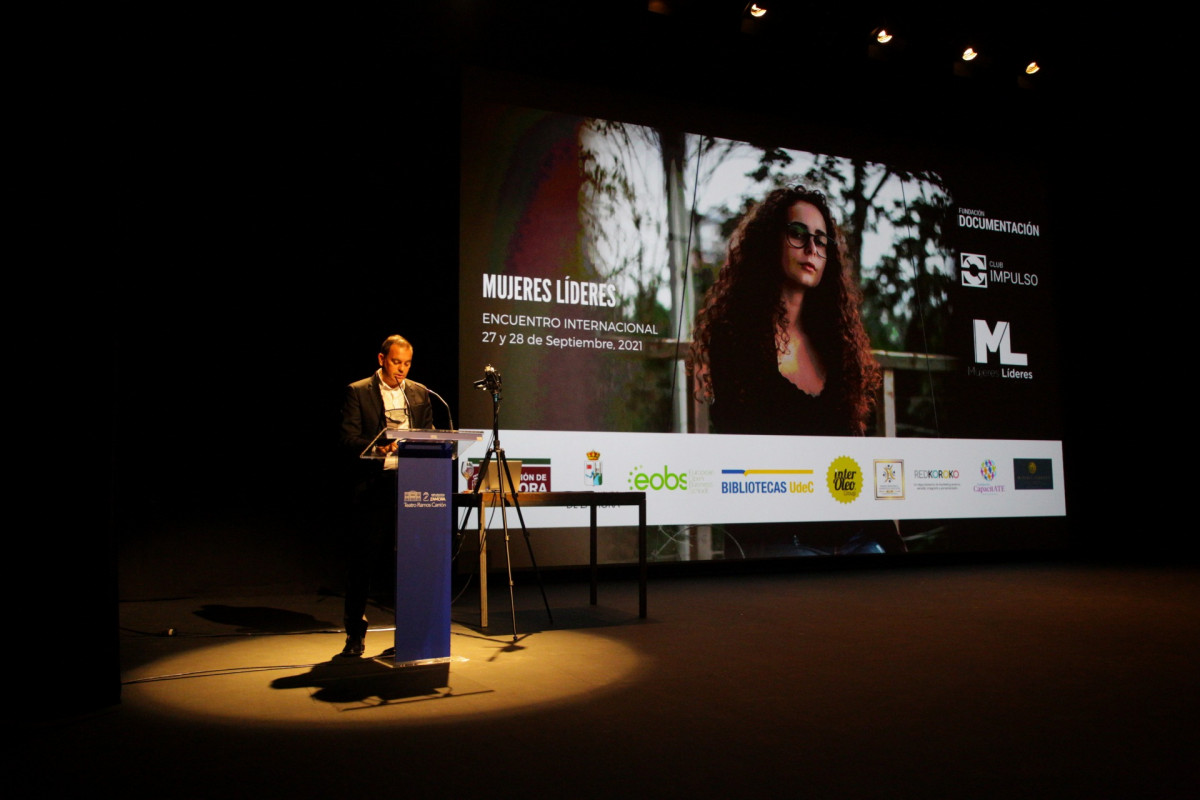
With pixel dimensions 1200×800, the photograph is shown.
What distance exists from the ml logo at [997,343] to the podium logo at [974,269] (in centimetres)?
34

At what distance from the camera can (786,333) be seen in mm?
6922

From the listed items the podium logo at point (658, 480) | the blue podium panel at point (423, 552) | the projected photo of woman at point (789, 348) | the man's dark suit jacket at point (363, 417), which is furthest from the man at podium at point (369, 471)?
the projected photo of woman at point (789, 348)

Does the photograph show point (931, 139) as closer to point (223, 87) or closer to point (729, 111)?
point (729, 111)

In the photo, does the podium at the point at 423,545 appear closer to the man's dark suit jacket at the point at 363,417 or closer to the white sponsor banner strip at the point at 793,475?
the man's dark suit jacket at the point at 363,417

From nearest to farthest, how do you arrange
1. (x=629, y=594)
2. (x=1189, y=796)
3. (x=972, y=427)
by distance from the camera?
(x=1189, y=796), (x=629, y=594), (x=972, y=427)

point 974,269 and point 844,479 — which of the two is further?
point 974,269

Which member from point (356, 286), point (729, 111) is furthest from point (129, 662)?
point (729, 111)

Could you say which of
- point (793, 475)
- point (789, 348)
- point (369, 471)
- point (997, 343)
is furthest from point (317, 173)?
point (997, 343)

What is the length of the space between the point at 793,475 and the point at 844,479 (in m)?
0.48

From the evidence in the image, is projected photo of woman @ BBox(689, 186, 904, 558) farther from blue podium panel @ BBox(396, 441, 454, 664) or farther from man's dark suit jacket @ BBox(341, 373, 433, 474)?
blue podium panel @ BBox(396, 441, 454, 664)

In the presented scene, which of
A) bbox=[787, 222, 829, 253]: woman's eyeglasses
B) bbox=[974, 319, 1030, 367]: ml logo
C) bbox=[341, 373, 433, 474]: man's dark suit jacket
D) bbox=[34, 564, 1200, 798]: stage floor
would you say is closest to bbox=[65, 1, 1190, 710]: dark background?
bbox=[787, 222, 829, 253]: woman's eyeglasses

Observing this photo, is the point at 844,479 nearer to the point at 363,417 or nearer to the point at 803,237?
the point at 803,237

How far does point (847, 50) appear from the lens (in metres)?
7.06

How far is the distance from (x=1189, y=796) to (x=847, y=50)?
6351mm
